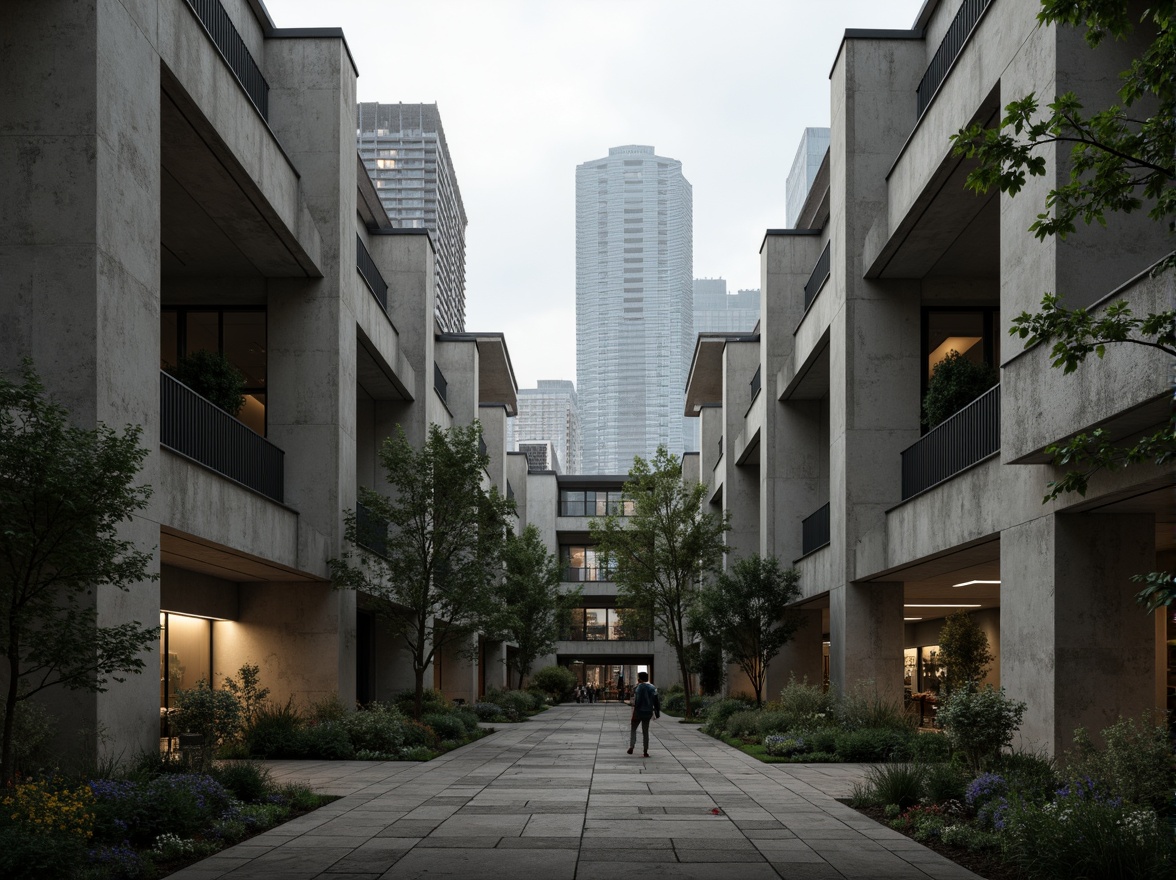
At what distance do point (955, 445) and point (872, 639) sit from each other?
5911 mm

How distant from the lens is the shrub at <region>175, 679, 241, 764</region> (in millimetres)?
15906

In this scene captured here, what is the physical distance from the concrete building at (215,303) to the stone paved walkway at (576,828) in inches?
126

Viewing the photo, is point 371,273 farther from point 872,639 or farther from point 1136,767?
point 1136,767

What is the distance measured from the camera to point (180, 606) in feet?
67.5

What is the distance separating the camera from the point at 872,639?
24000 mm

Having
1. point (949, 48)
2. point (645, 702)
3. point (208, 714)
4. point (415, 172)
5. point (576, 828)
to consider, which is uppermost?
point (415, 172)

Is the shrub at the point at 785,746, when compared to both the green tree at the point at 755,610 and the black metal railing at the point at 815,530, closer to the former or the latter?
the black metal railing at the point at 815,530

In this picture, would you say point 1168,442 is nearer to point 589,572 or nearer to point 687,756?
point 687,756

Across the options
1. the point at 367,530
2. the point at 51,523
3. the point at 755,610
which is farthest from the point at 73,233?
the point at 755,610

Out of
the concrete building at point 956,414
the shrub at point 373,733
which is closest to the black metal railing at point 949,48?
the concrete building at point 956,414

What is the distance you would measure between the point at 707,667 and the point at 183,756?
3217cm

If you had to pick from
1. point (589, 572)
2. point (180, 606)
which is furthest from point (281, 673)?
point (589, 572)

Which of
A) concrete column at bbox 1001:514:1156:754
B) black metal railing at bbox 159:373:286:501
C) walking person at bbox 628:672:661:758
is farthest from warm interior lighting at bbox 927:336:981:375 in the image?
black metal railing at bbox 159:373:286:501

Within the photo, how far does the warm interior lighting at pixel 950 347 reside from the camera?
24.9 meters
